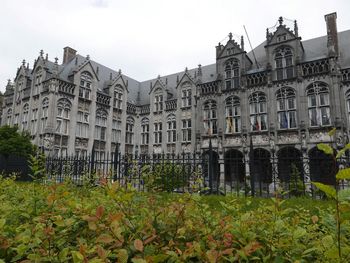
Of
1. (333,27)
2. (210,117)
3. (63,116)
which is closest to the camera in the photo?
(333,27)

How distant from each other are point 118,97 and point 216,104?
44.0 ft

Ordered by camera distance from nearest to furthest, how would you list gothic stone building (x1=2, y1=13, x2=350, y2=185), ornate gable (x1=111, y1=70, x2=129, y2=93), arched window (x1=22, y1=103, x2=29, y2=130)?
gothic stone building (x1=2, y1=13, x2=350, y2=185) → arched window (x1=22, y1=103, x2=29, y2=130) → ornate gable (x1=111, y1=70, x2=129, y2=93)

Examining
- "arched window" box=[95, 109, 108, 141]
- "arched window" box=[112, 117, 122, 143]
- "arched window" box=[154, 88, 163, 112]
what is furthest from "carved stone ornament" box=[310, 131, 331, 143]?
"arched window" box=[95, 109, 108, 141]

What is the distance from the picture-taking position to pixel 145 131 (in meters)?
34.5

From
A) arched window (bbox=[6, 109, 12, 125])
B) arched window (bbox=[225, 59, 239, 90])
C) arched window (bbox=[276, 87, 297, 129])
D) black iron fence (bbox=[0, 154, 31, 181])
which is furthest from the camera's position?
arched window (bbox=[6, 109, 12, 125])

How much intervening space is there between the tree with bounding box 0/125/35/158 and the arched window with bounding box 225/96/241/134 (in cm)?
1754

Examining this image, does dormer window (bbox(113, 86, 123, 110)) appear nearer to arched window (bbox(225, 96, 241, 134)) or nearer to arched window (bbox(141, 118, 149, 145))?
arched window (bbox(141, 118, 149, 145))

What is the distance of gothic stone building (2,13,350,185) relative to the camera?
21688mm

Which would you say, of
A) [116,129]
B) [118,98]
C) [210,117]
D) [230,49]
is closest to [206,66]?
[230,49]

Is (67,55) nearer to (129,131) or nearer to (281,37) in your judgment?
(129,131)

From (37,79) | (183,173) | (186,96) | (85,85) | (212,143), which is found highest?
(37,79)

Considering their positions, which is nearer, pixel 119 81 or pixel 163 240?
pixel 163 240

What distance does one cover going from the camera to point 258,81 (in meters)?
24.4

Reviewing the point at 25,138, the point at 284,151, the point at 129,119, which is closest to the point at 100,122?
the point at 129,119
